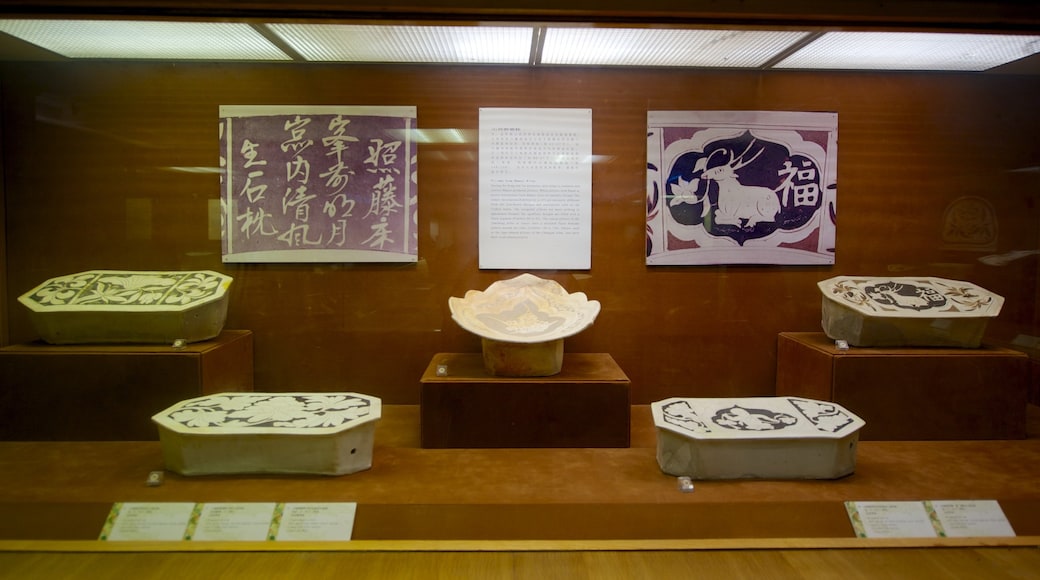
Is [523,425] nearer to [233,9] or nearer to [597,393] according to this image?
[597,393]

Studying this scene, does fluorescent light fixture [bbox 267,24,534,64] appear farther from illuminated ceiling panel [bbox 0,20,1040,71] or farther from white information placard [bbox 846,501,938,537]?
white information placard [bbox 846,501,938,537]

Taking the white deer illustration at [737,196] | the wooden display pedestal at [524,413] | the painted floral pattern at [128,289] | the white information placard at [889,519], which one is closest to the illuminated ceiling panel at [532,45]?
the white deer illustration at [737,196]

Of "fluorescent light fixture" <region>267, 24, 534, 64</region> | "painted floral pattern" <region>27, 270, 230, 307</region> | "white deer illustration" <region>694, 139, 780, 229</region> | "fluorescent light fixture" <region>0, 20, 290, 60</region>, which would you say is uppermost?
"fluorescent light fixture" <region>267, 24, 534, 64</region>

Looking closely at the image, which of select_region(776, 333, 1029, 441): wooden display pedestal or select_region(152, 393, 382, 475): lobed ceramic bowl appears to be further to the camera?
select_region(776, 333, 1029, 441): wooden display pedestal

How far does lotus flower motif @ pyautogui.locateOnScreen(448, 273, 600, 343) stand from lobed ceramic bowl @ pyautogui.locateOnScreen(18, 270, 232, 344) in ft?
2.97

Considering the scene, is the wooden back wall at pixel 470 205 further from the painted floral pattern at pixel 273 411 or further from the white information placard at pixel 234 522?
the white information placard at pixel 234 522

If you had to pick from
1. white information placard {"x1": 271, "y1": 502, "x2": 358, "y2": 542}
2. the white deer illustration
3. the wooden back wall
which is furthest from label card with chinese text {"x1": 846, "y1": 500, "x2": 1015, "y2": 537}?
white information placard {"x1": 271, "y1": 502, "x2": 358, "y2": 542}

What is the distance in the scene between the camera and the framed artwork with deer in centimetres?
220

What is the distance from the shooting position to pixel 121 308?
1.93 m

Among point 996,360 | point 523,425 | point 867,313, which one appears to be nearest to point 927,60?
point 867,313

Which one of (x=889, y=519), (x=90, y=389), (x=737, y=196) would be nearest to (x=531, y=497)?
(x=889, y=519)

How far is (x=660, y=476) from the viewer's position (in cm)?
160

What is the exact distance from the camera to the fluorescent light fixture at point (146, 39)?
1.41m

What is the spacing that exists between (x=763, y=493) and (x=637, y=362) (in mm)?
882
